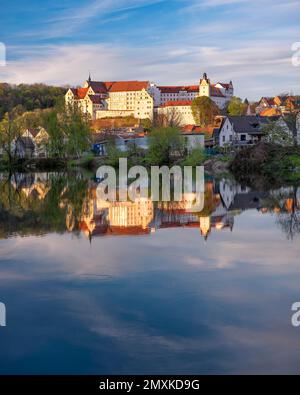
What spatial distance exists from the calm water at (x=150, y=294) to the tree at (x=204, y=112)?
52472 millimetres

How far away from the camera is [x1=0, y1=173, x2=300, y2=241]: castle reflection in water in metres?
12.2

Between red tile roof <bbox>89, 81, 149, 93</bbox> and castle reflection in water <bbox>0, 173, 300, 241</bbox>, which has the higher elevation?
red tile roof <bbox>89, 81, 149, 93</bbox>

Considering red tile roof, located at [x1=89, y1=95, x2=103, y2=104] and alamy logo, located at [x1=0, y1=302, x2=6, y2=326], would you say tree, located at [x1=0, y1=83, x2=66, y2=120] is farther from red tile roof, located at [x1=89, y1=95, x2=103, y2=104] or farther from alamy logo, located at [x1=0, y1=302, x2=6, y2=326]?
alamy logo, located at [x1=0, y1=302, x2=6, y2=326]

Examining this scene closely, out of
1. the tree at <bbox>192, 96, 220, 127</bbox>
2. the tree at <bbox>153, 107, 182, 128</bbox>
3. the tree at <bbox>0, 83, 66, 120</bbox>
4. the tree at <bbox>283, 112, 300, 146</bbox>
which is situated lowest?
the tree at <bbox>283, 112, 300, 146</bbox>

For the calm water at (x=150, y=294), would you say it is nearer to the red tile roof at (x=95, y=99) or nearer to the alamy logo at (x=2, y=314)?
the alamy logo at (x=2, y=314)

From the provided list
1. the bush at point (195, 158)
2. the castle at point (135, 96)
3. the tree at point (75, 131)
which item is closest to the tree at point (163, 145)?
the bush at point (195, 158)

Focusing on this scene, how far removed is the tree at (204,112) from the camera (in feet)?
214

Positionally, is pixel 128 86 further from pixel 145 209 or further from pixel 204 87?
pixel 145 209

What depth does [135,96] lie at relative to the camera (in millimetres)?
87125

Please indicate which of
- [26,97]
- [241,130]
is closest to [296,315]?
[241,130]

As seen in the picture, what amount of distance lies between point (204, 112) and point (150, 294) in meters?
59.7

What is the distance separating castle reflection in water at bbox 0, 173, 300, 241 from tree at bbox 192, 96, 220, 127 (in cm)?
4468

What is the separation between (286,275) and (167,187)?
1452 cm

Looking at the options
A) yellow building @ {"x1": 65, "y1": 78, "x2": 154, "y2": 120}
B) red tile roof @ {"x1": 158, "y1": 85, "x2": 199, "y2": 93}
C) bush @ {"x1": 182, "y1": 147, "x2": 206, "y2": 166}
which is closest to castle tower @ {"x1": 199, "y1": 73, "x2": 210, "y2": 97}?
red tile roof @ {"x1": 158, "y1": 85, "x2": 199, "y2": 93}
